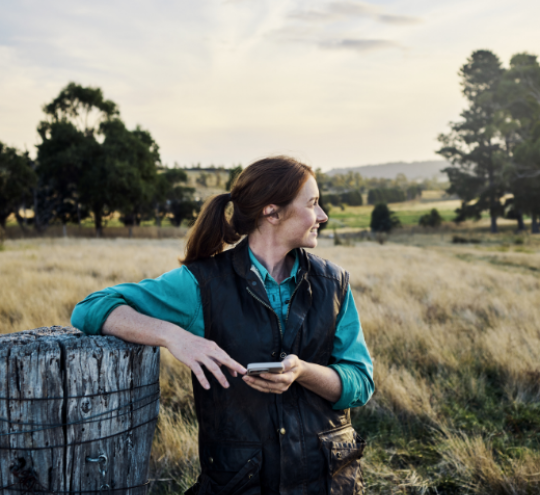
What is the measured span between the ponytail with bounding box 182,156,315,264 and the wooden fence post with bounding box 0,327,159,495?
0.52m

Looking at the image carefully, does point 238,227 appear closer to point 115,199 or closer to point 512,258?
point 512,258

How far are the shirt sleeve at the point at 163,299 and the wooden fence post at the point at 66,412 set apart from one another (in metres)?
0.14

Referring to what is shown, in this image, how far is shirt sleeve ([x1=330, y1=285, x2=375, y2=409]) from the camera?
1840 millimetres

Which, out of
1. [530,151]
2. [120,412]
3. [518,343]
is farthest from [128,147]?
[120,412]

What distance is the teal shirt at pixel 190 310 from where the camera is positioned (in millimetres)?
1722

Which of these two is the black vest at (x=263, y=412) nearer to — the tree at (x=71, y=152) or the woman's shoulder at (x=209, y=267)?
the woman's shoulder at (x=209, y=267)

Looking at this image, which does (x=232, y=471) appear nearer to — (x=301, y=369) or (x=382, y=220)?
(x=301, y=369)

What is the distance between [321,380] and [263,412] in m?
0.25

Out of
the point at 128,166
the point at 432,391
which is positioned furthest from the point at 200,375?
the point at 128,166

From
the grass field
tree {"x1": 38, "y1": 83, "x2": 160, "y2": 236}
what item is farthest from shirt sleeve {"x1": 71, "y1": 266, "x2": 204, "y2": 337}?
tree {"x1": 38, "y1": 83, "x2": 160, "y2": 236}

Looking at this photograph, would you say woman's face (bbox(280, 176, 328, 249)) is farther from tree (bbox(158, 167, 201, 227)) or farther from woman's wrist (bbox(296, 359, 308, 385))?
tree (bbox(158, 167, 201, 227))

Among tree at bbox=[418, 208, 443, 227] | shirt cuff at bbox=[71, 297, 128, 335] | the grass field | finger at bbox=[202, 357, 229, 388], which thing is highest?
shirt cuff at bbox=[71, 297, 128, 335]

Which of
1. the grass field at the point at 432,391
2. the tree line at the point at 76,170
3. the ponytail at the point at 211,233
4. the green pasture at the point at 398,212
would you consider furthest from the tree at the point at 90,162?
the green pasture at the point at 398,212

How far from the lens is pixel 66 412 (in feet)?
5.16
